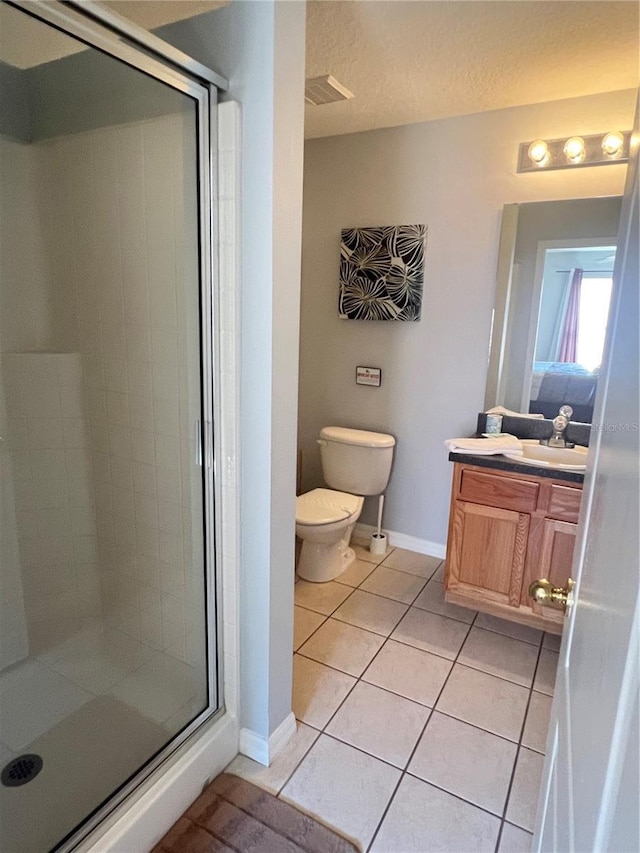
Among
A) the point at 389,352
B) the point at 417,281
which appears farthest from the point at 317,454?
the point at 417,281

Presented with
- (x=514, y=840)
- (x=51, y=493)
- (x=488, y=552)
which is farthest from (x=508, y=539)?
(x=51, y=493)

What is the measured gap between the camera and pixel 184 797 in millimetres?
1513

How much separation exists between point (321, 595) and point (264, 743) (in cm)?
103

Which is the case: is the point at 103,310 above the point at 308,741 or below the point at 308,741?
above

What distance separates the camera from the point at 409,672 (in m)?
2.14

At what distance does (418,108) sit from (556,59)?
684 mm

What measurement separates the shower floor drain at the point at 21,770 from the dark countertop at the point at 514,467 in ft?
6.20

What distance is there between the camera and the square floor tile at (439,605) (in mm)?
2545

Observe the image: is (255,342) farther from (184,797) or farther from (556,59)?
(556,59)

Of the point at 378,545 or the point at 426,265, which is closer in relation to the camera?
the point at 426,265

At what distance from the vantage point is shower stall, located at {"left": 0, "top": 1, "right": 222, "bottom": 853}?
1.52m

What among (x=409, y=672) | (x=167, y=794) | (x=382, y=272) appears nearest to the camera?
(x=167, y=794)

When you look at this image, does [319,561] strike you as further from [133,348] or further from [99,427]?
[133,348]

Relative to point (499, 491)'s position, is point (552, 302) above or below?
above
